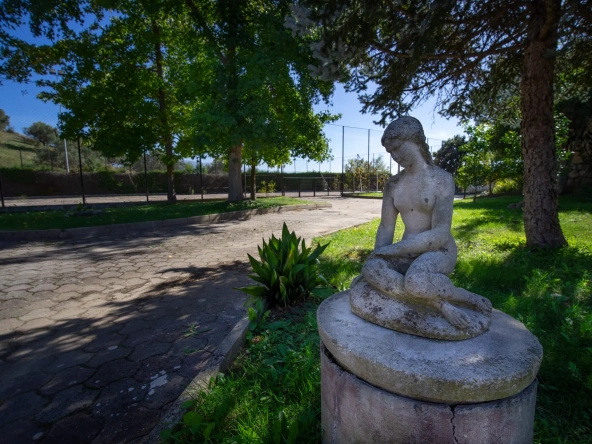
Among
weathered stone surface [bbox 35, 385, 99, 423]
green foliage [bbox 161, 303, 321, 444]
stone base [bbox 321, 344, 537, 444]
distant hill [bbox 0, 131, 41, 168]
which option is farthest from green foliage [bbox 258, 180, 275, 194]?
stone base [bbox 321, 344, 537, 444]

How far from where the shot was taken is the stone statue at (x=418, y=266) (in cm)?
161

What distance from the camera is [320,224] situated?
422 inches

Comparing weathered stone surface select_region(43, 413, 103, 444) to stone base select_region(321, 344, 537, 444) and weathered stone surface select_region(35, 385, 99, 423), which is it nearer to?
weathered stone surface select_region(35, 385, 99, 423)

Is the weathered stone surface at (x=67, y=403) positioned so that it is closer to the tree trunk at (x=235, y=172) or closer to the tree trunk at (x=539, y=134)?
the tree trunk at (x=539, y=134)

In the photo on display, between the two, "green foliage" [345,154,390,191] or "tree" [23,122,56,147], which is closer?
"green foliage" [345,154,390,191]

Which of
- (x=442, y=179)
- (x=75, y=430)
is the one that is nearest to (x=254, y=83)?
(x=442, y=179)

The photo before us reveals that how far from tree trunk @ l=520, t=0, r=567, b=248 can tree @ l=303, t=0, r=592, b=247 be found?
0.04 ft

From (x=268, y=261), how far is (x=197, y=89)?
10.2 m

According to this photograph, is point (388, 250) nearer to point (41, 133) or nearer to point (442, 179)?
point (442, 179)

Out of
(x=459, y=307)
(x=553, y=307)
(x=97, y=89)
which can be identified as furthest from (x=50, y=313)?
(x=97, y=89)

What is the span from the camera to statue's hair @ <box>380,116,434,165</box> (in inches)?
70.0

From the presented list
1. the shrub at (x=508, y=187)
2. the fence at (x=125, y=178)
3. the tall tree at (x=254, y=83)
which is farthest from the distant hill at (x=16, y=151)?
the shrub at (x=508, y=187)

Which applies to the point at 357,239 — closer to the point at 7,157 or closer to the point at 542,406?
the point at 542,406

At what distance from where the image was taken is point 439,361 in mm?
1405
